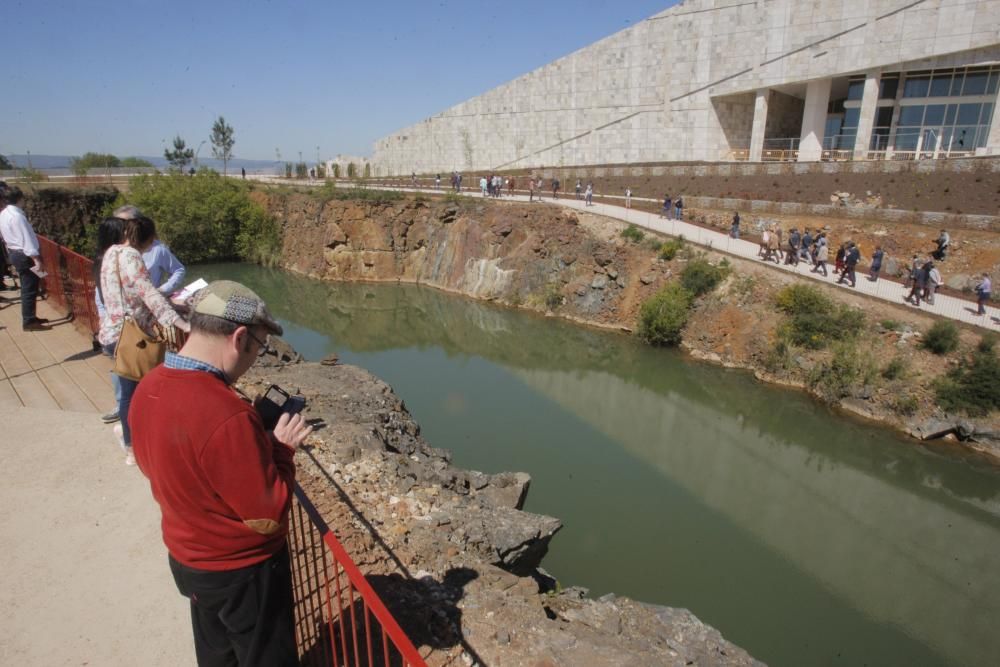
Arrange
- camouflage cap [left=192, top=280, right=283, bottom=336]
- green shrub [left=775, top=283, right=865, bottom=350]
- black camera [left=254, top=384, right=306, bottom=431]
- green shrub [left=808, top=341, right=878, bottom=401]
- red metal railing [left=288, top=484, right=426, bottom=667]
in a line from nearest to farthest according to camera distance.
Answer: camouflage cap [left=192, top=280, right=283, bottom=336]
red metal railing [left=288, top=484, right=426, bottom=667]
black camera [left=254, top=384, right=306, bottom=431]
green shrub [left=808, top=341, right=878, bottom=401]
green shrub [left=775, top=283, right=865, bottom=350]

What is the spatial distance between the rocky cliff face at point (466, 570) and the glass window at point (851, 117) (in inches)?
1205

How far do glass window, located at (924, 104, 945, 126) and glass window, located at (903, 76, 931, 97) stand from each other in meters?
0.75

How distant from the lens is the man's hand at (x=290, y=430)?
99.7 inches

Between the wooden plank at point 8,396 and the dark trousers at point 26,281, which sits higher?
the dark trousers at point 26,281

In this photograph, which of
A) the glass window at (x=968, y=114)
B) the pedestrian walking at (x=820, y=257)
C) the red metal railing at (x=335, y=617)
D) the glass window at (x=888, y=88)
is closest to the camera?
the red metal railing at (x=335, y=617)

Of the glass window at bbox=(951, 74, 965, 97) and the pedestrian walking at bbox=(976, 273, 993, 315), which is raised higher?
the glass window at bbox=(951, 74, 965, 97)

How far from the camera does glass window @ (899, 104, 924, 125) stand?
28244 millimetres

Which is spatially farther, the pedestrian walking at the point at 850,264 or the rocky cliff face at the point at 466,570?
the pedestrian walking at the point at 850,264

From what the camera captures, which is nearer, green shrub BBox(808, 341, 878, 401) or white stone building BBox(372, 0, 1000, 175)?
green shrub BBox(808, 341, 878, 401)

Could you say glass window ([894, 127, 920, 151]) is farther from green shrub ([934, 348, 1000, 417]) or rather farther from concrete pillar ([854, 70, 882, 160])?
green shrub ([934, 348, 1000, 417])

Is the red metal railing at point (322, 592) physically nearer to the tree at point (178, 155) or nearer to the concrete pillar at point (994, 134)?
the concrete pillar at point (994, 134)

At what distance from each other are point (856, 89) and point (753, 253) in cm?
1537

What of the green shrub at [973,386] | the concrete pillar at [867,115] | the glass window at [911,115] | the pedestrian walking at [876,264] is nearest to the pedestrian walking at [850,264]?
the pedestrian walking at [876,264]

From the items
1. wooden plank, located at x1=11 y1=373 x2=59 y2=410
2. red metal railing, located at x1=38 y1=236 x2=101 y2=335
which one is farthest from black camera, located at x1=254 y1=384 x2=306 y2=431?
red metal railing, located at x1=38 y1=236 x2=101 y2=335
